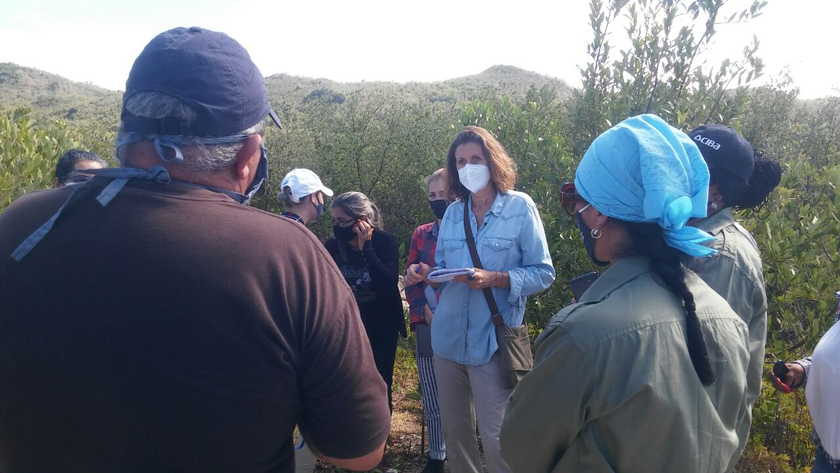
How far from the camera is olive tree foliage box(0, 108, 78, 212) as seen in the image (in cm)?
462

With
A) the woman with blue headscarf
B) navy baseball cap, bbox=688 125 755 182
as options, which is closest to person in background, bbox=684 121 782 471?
navy baseball cap, bbox=688 125 755 182

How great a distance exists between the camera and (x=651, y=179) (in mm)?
1426

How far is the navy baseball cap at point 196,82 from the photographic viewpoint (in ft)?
4.23

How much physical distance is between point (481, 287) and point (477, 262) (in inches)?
8.6

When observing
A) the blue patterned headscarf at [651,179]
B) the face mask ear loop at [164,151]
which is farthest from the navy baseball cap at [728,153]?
the face mask ear loop at [164,151]

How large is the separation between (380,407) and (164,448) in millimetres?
513

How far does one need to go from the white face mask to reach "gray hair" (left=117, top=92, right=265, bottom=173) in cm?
215

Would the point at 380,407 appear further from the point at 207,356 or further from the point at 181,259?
the point at 181,259

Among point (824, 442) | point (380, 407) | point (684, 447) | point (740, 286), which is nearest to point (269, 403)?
point (380, 407)

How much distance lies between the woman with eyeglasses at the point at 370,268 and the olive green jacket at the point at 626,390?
8.60 feet

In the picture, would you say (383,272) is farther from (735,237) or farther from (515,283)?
(735,237)

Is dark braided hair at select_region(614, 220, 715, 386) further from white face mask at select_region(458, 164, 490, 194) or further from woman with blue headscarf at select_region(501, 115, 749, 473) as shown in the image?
white face mask at select_region(458, 164, 490, 194)

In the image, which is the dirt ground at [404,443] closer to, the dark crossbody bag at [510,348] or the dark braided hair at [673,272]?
the dark crossbody bag at [510,348]

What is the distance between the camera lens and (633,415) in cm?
133
